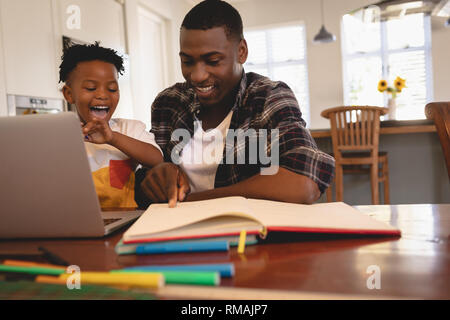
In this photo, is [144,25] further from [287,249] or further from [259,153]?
[287,249]

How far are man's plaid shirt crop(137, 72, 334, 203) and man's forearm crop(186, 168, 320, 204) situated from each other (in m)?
0.05

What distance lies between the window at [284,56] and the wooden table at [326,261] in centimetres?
507

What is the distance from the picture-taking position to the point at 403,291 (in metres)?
0.34

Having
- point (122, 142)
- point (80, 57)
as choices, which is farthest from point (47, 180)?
point (80, 57)

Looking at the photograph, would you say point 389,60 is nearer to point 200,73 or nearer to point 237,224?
point 200,73

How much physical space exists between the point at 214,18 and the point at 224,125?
0.31m

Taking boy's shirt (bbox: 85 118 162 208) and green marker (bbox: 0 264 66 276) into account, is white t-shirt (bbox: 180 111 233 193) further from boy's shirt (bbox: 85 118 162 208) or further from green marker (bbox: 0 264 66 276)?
green marker (bbox: 0 264 66 276)

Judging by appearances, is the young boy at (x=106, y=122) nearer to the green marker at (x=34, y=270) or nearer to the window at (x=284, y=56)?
the green marker at (x=34, y=270)

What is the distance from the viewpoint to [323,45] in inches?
207

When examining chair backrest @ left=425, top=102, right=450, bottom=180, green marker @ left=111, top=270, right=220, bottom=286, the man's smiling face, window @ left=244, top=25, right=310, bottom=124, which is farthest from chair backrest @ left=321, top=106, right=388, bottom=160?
window @ left=244, top=25, right=310, bottom=124

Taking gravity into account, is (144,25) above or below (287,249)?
above

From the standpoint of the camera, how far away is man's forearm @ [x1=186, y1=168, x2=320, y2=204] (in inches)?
31.7
